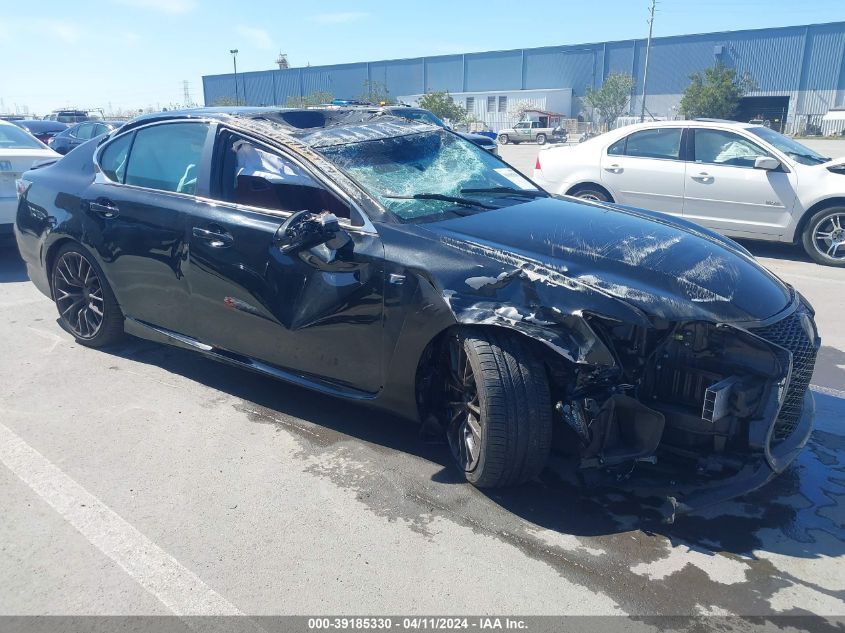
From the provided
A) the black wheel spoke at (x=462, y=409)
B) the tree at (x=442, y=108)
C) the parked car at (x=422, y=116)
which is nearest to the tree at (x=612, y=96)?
the tree at (x=442, y=108)

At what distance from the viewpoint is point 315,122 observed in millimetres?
4348

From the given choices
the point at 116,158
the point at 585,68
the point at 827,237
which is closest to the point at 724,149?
the point at 827,237

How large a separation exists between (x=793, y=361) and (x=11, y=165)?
808cm

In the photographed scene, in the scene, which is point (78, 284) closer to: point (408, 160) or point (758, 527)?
point (408, 160)

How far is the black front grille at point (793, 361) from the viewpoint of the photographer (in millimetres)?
3094

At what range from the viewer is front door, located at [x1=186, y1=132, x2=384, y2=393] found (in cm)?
354

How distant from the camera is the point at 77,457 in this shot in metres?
3.74

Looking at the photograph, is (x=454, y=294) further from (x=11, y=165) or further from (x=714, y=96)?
(x=714, y=96)

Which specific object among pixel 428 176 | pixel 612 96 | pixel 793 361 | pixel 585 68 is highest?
pixel 585 68

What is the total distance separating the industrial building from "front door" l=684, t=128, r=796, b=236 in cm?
5141

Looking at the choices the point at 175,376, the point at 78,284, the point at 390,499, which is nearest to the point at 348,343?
the point at 390,499

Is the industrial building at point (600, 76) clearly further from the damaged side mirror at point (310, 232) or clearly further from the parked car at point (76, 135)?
the damaged side mirror at point (310, 232)

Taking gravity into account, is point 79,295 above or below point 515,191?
below

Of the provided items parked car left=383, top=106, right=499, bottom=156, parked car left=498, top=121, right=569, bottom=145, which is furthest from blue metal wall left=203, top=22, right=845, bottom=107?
parked car left=383, top=106, right=499, bottom=156
